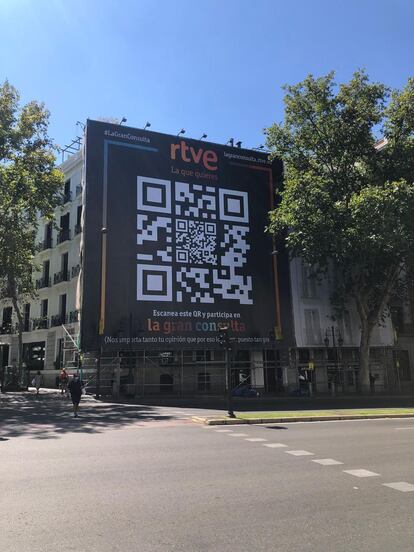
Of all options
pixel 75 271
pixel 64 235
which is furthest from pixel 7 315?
pixel 75 271

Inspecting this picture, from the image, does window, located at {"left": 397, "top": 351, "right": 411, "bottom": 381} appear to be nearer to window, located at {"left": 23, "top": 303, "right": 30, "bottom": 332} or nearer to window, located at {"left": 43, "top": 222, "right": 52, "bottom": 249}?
window, located at {"left": 43, "top": 222, "right": 52, "bottom": 249}

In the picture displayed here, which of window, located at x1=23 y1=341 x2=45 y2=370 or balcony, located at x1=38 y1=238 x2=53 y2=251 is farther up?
balcony, located at x1=38 y1=238 x2=53 y2=251

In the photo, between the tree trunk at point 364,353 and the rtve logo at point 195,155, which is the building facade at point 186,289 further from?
the tree trunk at point 364,353

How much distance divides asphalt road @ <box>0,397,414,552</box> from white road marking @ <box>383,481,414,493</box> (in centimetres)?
4

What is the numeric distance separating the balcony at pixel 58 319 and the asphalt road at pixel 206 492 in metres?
26.1

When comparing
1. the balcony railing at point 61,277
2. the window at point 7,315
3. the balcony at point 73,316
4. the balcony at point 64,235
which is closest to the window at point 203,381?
the balcony at point 73,316

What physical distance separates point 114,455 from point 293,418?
28.4 ft

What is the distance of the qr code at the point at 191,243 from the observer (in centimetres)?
3253

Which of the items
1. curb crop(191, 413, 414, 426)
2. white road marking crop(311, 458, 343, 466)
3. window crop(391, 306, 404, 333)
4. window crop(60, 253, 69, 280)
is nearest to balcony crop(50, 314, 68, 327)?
window crop(60, 253, 69, 280)

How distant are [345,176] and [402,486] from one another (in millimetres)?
28435

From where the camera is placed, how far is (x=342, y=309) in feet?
118

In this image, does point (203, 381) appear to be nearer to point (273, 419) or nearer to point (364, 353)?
point (364, 353)

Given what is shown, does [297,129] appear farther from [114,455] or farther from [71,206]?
[114,455]

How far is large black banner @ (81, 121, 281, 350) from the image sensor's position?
31.1 m
